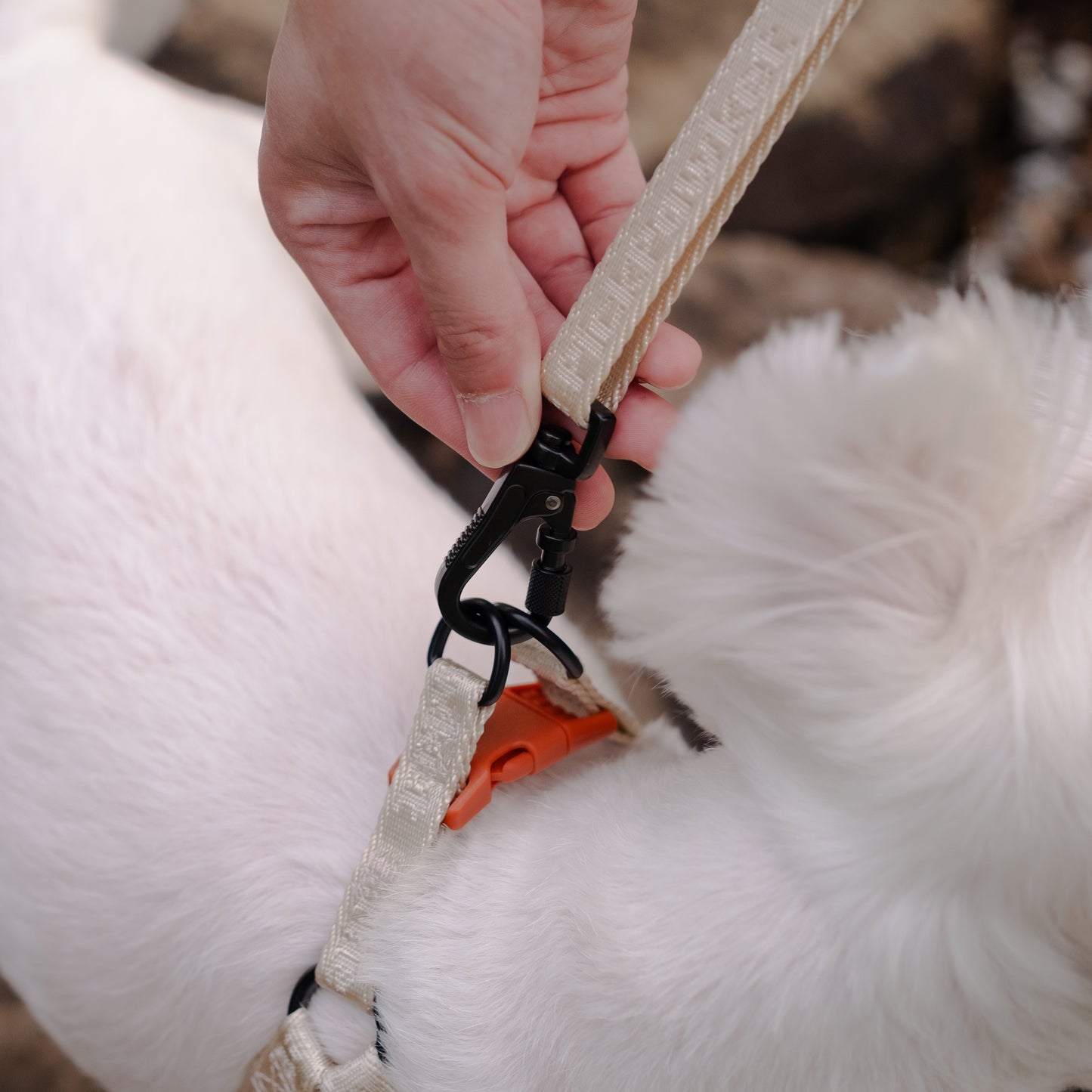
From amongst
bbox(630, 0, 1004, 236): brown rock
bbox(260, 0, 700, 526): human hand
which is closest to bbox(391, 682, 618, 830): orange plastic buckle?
bbox(260, 0, 700, 526): human hand

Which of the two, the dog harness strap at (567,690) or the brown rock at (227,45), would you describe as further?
the brown rock at (227,45)

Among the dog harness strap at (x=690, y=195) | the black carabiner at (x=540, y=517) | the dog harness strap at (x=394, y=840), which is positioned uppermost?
the dog harness strap at (x=690, y=195)

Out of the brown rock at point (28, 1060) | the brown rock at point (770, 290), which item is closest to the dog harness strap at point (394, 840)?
the brown rock at point (28, 1060)

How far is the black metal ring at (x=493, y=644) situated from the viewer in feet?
1.80

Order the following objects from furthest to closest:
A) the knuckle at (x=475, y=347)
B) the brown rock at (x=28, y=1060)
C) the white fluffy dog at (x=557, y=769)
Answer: the brown rock at (x=28, y=1060) < the knuckle at (x=475, y=347) < the white fluffy dog at (x=557, y=769)

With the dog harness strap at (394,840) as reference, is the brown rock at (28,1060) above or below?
below

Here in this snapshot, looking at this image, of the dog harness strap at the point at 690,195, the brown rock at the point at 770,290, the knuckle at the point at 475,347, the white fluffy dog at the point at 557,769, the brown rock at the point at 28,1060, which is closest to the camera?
the white fluffy dog at the point at 557,769

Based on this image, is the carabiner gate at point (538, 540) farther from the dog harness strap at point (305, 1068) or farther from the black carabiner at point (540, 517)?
the dog harness strap at point (305, 1068)

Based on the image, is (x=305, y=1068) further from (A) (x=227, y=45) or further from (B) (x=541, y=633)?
(A) (x=227, y=45)

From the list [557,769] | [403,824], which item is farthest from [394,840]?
[557,769]

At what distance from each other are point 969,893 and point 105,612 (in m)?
0.63

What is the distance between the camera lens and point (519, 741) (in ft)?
1.93

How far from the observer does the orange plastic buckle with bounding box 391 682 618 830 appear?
566 mm

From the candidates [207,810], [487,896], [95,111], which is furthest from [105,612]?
[95,111]
